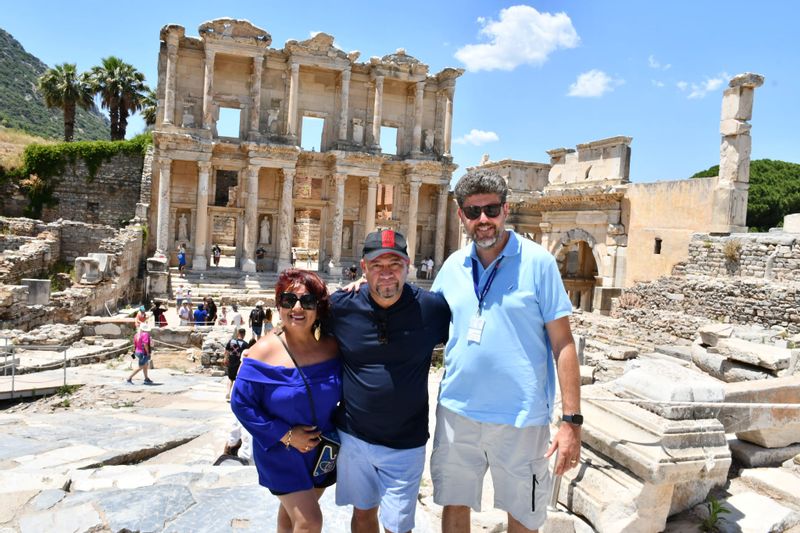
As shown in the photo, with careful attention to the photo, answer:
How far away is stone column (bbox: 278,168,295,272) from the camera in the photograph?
27297 millimetres

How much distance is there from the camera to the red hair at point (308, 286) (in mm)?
3410

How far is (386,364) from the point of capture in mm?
3205

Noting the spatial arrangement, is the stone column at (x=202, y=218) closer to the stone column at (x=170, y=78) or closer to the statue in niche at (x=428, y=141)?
the stone column at (x=170, y=78)

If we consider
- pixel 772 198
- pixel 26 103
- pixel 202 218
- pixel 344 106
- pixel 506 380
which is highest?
pixel 26 103

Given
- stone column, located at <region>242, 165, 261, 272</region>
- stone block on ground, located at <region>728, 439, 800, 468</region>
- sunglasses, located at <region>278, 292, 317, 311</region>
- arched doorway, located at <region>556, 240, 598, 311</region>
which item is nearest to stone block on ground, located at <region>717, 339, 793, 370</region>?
stone block on ground, located at <region>728, 439, 800, 468</region>

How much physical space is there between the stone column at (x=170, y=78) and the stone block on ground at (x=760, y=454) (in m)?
25.9

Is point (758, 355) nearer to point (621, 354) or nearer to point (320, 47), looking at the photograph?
point (621, 354)

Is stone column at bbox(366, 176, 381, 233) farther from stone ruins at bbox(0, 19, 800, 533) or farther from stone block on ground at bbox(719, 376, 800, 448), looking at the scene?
stone block on ground at bbox(719, 376, 800, 448)

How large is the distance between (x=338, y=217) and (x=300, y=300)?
25.2m

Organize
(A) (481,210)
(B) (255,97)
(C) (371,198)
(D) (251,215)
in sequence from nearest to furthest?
(A) (481,210)
(D) (251,215)
(B) (255,97)
(C) (371,198)

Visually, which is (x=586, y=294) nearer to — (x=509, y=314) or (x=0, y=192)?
(x=509, y=314)

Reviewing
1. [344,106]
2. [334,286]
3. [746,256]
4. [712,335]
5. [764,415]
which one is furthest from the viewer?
[344,106]

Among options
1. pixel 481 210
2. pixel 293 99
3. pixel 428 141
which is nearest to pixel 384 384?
pixel 481 210

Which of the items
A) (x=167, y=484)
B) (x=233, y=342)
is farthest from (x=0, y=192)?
(x=167, y=484)
